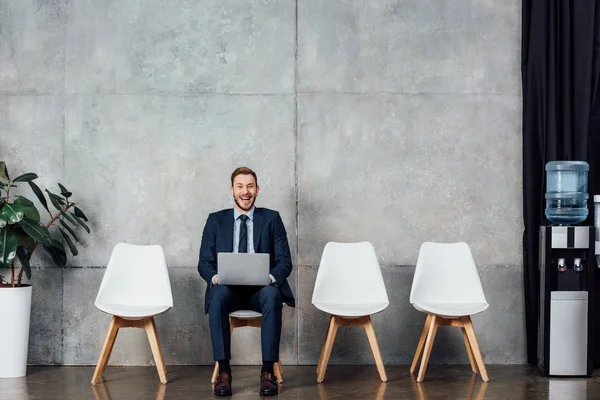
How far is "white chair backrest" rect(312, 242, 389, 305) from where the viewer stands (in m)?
5.44

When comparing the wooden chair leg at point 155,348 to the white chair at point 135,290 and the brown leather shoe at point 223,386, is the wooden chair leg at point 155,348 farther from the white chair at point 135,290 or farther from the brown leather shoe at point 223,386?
the brown leather shoe at point 223,386

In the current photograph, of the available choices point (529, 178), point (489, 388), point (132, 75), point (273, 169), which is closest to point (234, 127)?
point (273, 169)

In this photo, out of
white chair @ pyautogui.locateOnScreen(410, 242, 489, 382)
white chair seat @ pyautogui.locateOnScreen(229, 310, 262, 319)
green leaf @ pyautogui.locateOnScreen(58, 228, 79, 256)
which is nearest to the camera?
white chair seat @ pyautogui.locateOnScreen(229, 310, 262, 319)

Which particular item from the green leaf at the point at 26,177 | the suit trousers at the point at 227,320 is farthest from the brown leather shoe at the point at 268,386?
the green leaf at the point at 26,177

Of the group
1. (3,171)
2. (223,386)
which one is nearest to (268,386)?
(223,386)

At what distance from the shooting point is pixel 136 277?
5461 mm

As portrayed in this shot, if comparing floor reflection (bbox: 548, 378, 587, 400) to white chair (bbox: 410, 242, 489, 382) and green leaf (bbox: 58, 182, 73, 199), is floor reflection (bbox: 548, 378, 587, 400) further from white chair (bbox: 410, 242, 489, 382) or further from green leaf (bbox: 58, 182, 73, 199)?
green leaf (bbox: 58, 182, 73, 199)

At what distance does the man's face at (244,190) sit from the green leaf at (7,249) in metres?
1.56

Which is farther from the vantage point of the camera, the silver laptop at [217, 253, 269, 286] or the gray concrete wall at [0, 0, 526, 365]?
the gray concrete wall at [0, 0, 526, 365]

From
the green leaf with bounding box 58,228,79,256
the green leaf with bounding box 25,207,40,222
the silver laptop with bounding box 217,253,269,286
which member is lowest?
the silver laptop with bounding box 217,253,269,286

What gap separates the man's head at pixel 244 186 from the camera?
16.9 ft

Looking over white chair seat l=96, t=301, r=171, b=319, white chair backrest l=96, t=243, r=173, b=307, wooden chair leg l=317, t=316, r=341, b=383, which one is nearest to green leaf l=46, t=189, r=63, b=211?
white chair backrest l=96, t=243, r=173, b=307

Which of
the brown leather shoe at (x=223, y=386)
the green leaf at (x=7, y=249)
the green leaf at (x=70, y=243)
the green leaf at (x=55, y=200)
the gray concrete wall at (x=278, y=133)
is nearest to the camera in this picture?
the brown leather shoe at (x=223, y=386)

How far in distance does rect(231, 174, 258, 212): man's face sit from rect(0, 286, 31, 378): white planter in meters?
1.67
